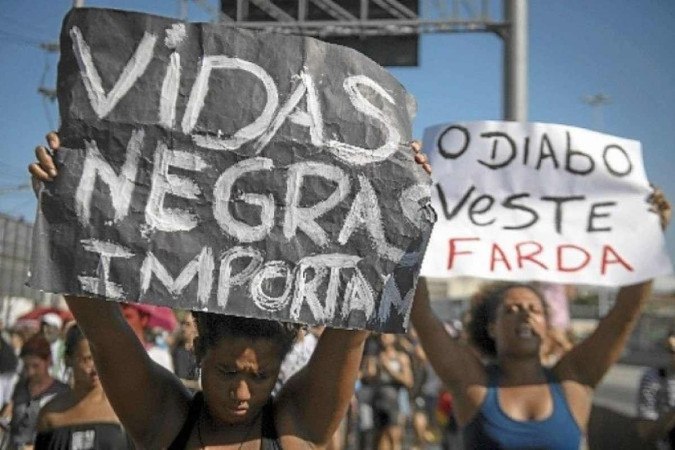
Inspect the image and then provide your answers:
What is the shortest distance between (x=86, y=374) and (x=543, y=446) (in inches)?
74.6

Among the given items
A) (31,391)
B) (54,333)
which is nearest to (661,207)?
(31,391)

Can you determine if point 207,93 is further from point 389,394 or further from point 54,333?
point 54,333

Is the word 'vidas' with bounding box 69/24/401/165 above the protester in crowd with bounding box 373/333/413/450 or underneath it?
above

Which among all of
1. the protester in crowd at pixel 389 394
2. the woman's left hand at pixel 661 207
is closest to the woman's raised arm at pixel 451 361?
the woman's left hand at pixel 661 207

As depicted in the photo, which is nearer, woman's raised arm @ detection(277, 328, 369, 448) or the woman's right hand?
the woman's right hand

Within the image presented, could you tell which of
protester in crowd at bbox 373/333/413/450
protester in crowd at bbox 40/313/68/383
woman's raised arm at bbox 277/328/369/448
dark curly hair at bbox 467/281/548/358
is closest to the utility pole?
protester in crowd at bbox 373/333/413/450

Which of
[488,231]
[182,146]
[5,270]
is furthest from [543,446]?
[5,270]

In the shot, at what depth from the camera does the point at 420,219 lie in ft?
7.31

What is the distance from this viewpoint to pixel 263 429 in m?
2.18

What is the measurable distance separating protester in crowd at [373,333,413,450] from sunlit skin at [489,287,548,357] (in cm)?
591

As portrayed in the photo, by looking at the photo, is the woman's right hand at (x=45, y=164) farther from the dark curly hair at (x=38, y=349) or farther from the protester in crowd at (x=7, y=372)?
the protester in crowd at (x=7, y=372)

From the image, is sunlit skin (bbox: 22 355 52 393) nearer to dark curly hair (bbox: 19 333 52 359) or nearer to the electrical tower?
dark curly hair (bbox: 19 333 52 359)

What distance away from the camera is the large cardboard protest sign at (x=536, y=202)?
142 inches

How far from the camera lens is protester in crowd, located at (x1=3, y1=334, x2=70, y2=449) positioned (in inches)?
185
